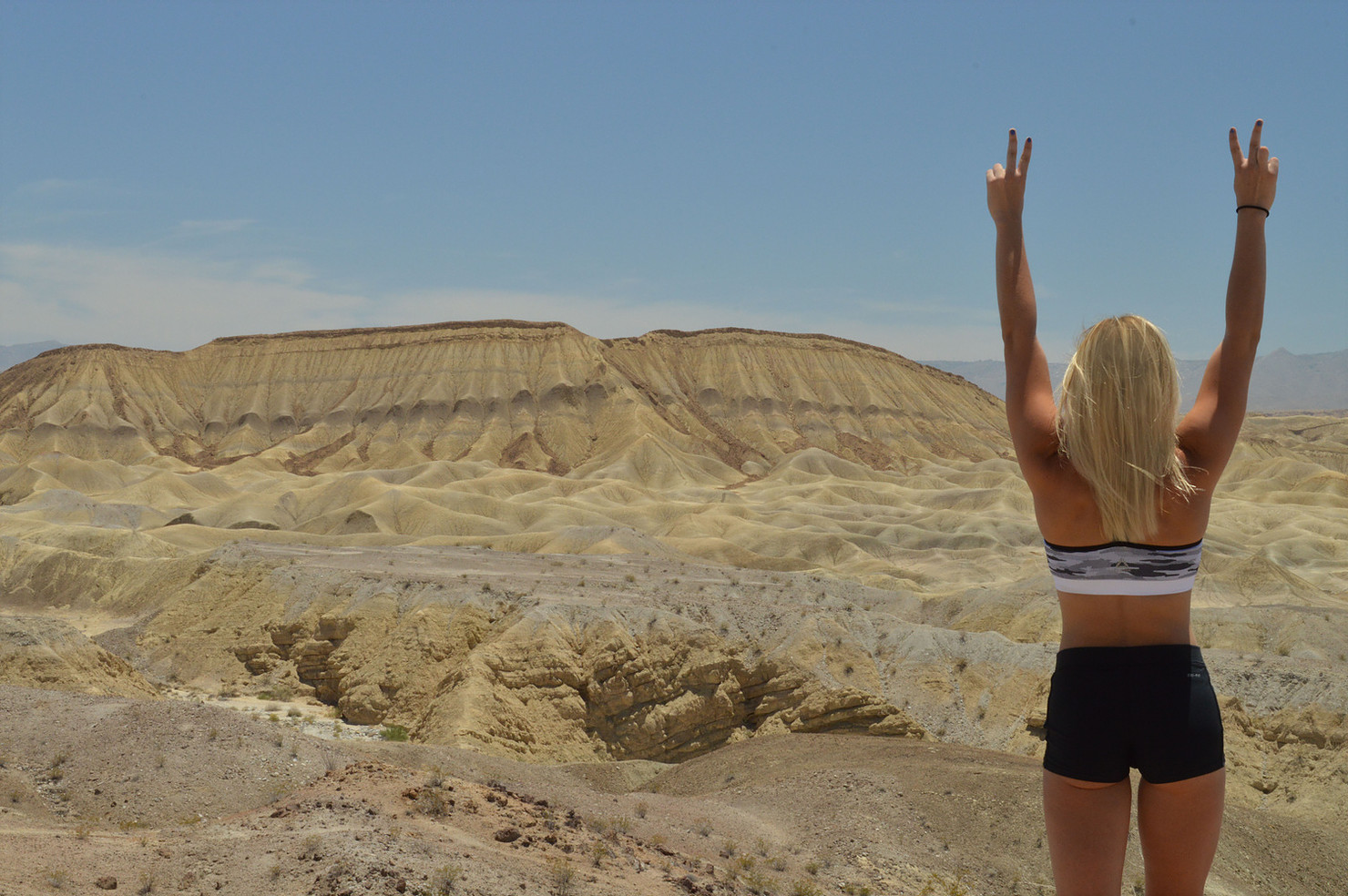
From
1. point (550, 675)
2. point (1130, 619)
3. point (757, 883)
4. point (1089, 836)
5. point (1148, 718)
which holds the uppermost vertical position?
point (1130, 619)

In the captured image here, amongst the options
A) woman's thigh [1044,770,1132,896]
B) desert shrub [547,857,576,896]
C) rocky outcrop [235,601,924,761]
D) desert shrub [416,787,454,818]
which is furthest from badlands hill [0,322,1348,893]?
woman's thigh [1044,770,1132,896]

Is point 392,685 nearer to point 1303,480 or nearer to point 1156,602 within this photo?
point 1156,602

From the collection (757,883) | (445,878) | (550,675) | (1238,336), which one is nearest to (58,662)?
(550,675)

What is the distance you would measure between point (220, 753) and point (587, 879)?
756cm

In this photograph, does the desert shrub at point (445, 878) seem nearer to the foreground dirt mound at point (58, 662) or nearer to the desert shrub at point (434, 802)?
the desert shrub at point (434, 802)

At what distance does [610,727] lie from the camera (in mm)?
23516

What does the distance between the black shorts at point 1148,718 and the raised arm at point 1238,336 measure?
1.58 ft

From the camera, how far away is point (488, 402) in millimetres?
114000

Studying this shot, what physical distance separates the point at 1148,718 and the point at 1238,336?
1050mm

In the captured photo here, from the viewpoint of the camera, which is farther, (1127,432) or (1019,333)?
(1019,333)

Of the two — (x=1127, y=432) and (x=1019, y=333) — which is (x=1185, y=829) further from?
(x=1019, y=333)

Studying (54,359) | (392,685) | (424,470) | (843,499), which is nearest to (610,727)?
(392,685)

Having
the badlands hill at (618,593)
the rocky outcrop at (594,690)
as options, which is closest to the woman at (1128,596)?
the badlands hill at (618,593)

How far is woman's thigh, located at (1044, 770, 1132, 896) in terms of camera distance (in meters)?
2.58
